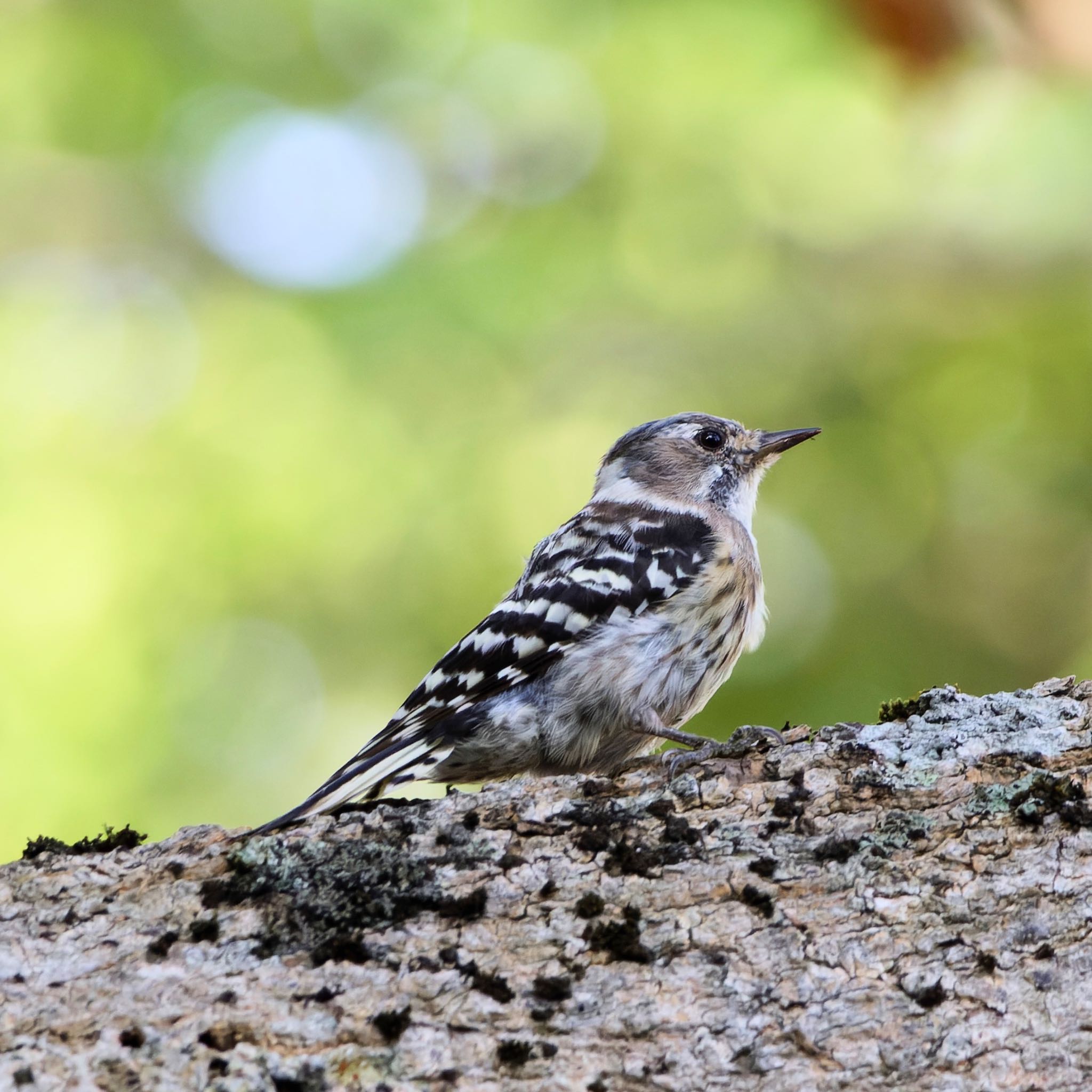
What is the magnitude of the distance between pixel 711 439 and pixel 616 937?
11.1 feet

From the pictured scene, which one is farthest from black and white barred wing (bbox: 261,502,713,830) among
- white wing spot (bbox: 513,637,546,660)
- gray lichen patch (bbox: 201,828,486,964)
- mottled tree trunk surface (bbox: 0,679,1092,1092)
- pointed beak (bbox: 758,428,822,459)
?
pointed beak (bbox: 758,428,822,459)

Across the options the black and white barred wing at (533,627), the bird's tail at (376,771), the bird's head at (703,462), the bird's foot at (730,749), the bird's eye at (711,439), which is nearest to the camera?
the bird's foot at (730,749)

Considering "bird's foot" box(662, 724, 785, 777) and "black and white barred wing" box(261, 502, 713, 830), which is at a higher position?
"black and white barred wing" box(261, 502, 713, 830)

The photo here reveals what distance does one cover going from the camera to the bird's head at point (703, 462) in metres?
5.64

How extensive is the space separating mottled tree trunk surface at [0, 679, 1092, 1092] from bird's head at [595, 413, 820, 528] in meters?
2.55

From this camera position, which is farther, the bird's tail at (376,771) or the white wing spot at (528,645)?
the white wing spot at (528,645)

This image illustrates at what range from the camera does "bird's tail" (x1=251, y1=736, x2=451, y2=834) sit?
3547mm

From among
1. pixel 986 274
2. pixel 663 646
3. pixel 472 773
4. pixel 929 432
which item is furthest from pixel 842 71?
pixel 472 773

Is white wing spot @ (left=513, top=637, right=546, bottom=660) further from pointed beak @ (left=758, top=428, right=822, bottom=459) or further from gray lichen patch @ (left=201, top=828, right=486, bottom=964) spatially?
pointed beak @ (left=758, top=428, right=822, bottom=459)

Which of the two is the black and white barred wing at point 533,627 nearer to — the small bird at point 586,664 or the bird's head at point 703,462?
the small bird at point 586,664

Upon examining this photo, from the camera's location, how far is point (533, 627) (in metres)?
4.33

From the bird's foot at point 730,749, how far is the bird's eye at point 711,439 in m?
2.58

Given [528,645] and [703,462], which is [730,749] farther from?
[703,462]

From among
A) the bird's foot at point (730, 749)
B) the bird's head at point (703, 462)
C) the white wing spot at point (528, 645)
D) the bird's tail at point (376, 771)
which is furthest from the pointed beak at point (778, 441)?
the bird's foot at point (730, 749)
